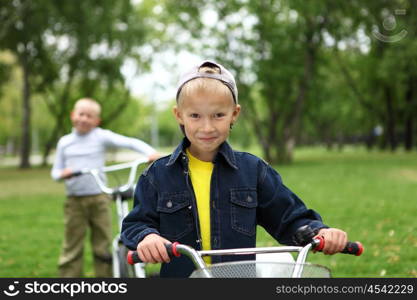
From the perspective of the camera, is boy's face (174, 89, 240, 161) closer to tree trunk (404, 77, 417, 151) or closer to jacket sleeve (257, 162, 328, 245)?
jacket sleeve (257, 162, 328, 245)

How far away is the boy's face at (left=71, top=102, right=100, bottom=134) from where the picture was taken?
5.94 m

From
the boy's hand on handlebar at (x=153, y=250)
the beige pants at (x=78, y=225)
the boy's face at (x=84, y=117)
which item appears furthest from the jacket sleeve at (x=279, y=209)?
the beige pants at (x=78, y=225)

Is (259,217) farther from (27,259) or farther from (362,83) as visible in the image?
(362,83)

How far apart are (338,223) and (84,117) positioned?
5.23 m

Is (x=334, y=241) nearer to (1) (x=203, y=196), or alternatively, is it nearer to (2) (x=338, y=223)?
(1) (x=203, y=196)

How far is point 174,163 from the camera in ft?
9.34

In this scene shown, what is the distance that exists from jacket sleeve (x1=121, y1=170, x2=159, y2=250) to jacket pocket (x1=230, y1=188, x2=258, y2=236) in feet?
1.27

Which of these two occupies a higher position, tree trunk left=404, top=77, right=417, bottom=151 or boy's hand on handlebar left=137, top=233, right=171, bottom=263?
boy's hand on handlebar left=137, top=233, right=171, bottom=263

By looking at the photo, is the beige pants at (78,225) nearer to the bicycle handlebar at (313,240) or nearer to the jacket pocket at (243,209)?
the jacket pocket at (243,209)

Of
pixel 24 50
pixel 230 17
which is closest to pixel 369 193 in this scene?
pixel 230 17

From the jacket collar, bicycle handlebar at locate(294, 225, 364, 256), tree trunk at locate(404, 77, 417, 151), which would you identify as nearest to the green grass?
bicycle handlebar at locate(294, 225, 364, 256)

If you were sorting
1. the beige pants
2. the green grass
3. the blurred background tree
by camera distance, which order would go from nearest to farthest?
the beige pants → the green grass → the blurred background tree

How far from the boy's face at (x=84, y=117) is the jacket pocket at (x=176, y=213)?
338 cm

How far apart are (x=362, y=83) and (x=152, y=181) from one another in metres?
38.2
